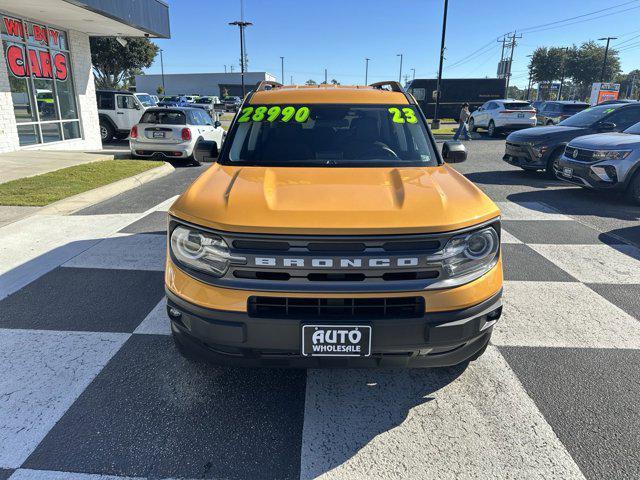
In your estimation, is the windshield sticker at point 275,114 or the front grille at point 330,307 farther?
the windshield sticker at point 275,114

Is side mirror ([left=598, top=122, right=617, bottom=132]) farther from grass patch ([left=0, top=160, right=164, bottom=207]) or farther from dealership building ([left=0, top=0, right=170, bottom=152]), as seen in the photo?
dealership building ([left=0, top=0, right=170, bottom=152])

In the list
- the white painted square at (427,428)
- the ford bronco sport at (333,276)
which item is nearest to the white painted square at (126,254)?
the ford bronco sport at (333,276)

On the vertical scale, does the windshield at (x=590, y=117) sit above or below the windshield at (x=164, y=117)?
→ above

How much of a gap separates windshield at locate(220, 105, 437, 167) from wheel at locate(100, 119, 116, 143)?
54.4 feet

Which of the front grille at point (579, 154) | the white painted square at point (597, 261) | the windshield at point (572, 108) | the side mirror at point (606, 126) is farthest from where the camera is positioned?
the windshield at point (572, 108)

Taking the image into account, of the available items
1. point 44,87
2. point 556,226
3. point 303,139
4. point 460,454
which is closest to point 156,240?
point 303,139

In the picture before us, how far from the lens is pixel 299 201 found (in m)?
2.50

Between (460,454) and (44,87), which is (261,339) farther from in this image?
(44,87)

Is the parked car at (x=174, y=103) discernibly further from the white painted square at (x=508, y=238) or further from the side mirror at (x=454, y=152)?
the side mirror at (x=454, y=152)

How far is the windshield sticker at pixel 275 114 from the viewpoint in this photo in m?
3.84

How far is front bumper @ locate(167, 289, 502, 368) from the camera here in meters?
2.25

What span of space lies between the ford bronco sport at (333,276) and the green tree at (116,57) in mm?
44646

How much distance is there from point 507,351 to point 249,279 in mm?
2156

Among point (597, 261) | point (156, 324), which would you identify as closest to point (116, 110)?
point (156, 324)
